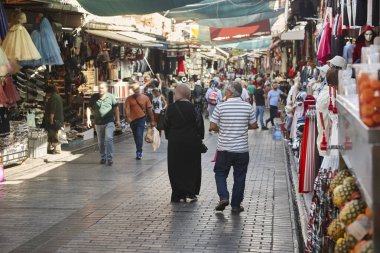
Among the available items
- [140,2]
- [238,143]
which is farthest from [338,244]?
[140,2]

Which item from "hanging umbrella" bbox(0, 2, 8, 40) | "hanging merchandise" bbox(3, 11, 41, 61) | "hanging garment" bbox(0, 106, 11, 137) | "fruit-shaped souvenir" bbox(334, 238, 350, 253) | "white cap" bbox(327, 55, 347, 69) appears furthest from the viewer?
"hanging garment" bbox(0, 106, 11, 137)

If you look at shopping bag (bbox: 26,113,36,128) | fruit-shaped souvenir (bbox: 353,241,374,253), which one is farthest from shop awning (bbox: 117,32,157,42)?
fruit-shaped souvenir (bbox: 353,241,374,253)

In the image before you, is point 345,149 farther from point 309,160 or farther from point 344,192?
point 309,160

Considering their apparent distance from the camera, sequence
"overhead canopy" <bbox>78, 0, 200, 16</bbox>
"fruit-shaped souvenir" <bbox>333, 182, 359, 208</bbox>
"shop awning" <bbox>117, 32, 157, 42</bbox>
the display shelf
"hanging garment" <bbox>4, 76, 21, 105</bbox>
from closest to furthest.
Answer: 1. the display shelf
2. "fruit-shaped souvenir" <bbox>333, 182, 359, 208</bbox>
3. "overhead canopy" <bbox>78, 0, 200, 16</bbox>
4. "hanging garment" <bbox>4, 76, 21, 105</bbox>
5. "shop awning" <bbox>117, 32, 157, 42</bbox>

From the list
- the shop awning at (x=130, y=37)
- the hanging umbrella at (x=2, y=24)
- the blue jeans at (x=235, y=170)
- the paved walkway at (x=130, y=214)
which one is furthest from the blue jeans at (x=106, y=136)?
the blue jeans at (x=235, y=170)

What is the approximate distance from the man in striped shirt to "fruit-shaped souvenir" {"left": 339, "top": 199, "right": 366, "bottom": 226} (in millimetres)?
5505

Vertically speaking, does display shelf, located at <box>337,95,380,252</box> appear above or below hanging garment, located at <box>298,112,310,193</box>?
above

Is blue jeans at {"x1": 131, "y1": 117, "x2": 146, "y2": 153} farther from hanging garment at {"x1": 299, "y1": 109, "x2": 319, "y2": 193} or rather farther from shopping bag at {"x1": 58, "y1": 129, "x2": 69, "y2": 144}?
hanging garment at {"x1": 299, "y1": 109, "x2": 319, "y2": 193}

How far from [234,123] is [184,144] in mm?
1321

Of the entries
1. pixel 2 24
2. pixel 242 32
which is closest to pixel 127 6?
pixel 2 24

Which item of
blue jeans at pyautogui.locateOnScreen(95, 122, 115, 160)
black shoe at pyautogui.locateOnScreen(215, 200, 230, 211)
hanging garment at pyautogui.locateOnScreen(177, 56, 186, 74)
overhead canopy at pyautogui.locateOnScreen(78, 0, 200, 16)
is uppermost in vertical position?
overhead canopy at pyautogui.locateOnScreen(78, 0, 200, 16)

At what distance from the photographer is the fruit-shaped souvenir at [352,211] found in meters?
3.74

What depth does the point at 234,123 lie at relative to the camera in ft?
30.6

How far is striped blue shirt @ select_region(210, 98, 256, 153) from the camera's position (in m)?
9.34
